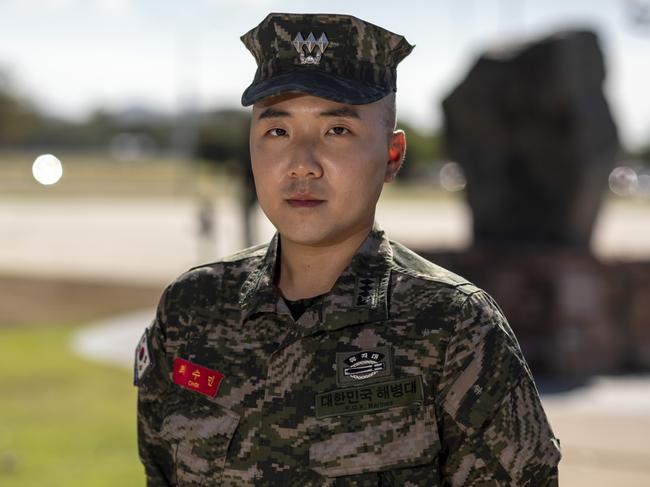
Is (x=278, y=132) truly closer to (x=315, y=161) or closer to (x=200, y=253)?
(x=315, y=161)

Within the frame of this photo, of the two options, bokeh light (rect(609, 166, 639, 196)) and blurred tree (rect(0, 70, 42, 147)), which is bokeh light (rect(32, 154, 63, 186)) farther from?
blurred tree (rect(0, 70, 42, 147))

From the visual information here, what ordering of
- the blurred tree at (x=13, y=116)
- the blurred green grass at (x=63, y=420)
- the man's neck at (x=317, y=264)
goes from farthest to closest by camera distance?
the blurred tree at (x=13, y=116), the blurred green grass at (x=63, y=420), the man's neck at (x=317, y=264)

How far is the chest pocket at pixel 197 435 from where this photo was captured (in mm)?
1774

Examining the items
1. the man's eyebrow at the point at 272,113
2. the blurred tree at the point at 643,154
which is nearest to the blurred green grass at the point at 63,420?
the man's eyebrow at the point at 272,113

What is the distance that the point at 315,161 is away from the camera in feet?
5.58

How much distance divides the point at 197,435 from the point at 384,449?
346 mm

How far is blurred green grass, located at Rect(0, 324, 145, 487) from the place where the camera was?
15.9ft

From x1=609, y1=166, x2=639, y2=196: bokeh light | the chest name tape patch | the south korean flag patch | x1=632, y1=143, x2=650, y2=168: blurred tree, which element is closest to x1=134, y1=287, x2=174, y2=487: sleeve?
the south korean flag patch

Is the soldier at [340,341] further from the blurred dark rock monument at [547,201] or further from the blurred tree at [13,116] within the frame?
the blurred tree at [13,116]

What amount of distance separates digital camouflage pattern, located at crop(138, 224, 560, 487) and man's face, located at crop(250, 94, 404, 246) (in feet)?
0.40

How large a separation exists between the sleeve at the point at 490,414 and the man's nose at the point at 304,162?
13.6 inches

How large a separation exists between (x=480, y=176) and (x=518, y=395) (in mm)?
7311

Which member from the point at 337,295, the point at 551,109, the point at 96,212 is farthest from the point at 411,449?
the point at 96,212

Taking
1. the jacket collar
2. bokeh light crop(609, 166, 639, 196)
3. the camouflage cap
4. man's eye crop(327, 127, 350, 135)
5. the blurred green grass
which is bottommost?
bokeh light crop(609, 166, 639, 196)
